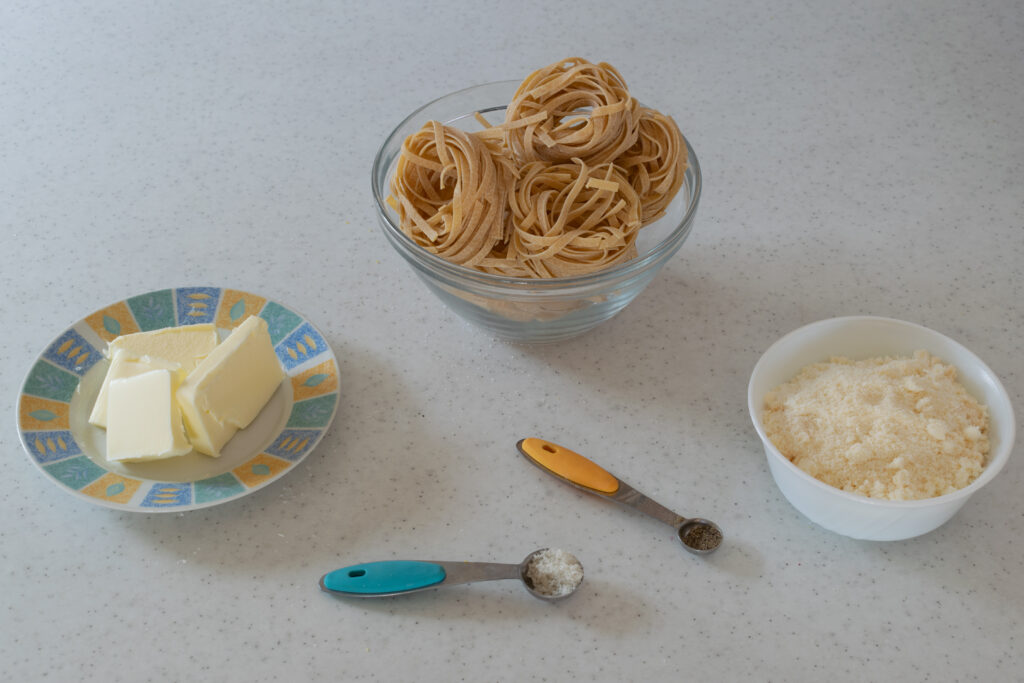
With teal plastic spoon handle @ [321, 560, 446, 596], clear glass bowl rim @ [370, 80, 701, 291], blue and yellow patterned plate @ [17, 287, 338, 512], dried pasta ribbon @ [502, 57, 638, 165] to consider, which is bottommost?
teal plastic spoon handle @ [321, 560, 446, 596]

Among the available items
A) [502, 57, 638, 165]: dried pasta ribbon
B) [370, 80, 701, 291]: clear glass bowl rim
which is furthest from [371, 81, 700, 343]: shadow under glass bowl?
[502, 57, 638, 165]: dried pasta ribbon

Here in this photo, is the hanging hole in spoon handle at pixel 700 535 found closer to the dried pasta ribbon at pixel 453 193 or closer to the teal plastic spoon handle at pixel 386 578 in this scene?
the teal plastic spoon handle at pixel 386 578

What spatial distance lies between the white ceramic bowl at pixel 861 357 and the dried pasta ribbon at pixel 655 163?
23 cm

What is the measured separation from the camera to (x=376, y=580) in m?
0.92

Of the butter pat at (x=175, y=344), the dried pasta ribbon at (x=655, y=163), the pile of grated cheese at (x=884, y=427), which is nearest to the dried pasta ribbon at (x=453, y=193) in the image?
the dried pasta ribbon at (x=655, y=163)

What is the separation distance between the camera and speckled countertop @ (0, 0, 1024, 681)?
91 cm

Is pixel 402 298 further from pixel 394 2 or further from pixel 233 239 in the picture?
pixel 394 2

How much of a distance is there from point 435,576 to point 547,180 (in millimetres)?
474

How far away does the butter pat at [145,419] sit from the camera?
988mm

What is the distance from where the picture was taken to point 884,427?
3.15 feet


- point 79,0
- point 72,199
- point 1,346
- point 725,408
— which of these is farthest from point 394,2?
point 725,408

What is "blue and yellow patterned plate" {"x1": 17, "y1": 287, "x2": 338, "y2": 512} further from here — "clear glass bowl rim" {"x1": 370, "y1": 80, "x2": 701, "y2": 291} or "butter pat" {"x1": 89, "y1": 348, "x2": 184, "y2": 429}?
"clear glass bowl rim" {"x1": 370, "y1": 80, "x2": 701, "y2": 291}

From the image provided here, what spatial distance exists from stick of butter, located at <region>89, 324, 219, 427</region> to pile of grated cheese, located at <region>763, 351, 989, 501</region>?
2.21 feet

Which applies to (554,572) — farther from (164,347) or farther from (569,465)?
(164,347)
